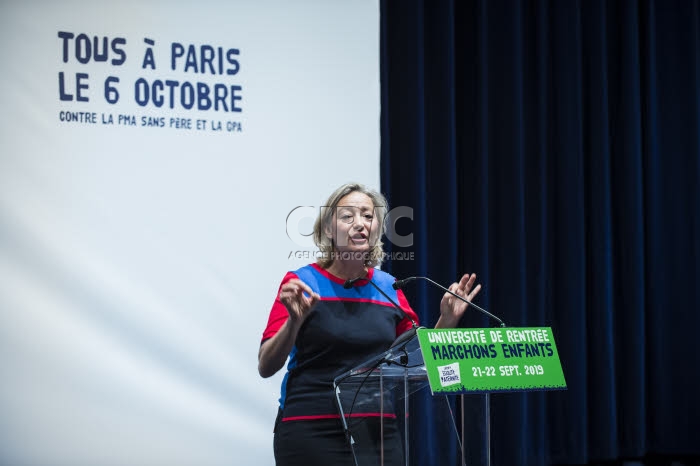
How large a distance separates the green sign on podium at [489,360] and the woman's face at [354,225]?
64 centimetres

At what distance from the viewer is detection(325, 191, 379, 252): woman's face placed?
2.21 meters

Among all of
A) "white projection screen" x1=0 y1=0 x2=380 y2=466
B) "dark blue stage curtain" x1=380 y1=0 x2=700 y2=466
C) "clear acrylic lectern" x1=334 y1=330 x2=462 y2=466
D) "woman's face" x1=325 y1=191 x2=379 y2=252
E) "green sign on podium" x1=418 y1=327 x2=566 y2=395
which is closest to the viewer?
"green sign on podium" x1=418 y1=327 x2=566 y2=395

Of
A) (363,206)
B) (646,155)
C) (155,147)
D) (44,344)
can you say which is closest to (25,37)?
(155,147)

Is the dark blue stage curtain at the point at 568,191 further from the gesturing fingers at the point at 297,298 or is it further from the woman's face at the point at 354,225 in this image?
the gesturing fingers at the point at 297,298

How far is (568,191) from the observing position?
12.7 ft

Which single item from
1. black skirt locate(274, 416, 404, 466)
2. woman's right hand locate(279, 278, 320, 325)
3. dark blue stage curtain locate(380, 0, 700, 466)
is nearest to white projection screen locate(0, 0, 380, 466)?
dark blue stage curtain locate(380, 0, 700, 466)

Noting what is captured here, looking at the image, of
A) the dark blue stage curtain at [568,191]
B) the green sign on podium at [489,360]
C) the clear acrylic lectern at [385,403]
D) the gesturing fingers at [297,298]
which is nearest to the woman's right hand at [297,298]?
the gesturing fingers at [297,298]

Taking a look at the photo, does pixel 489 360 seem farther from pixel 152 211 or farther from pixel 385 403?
pixel 152 211

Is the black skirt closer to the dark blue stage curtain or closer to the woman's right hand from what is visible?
the woman's right hand

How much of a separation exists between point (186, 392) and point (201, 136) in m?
1.09

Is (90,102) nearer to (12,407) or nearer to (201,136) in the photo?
(201,136)

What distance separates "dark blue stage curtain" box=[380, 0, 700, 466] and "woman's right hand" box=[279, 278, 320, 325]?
1706mm

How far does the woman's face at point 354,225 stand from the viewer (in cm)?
221

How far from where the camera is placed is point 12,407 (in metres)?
2.88
